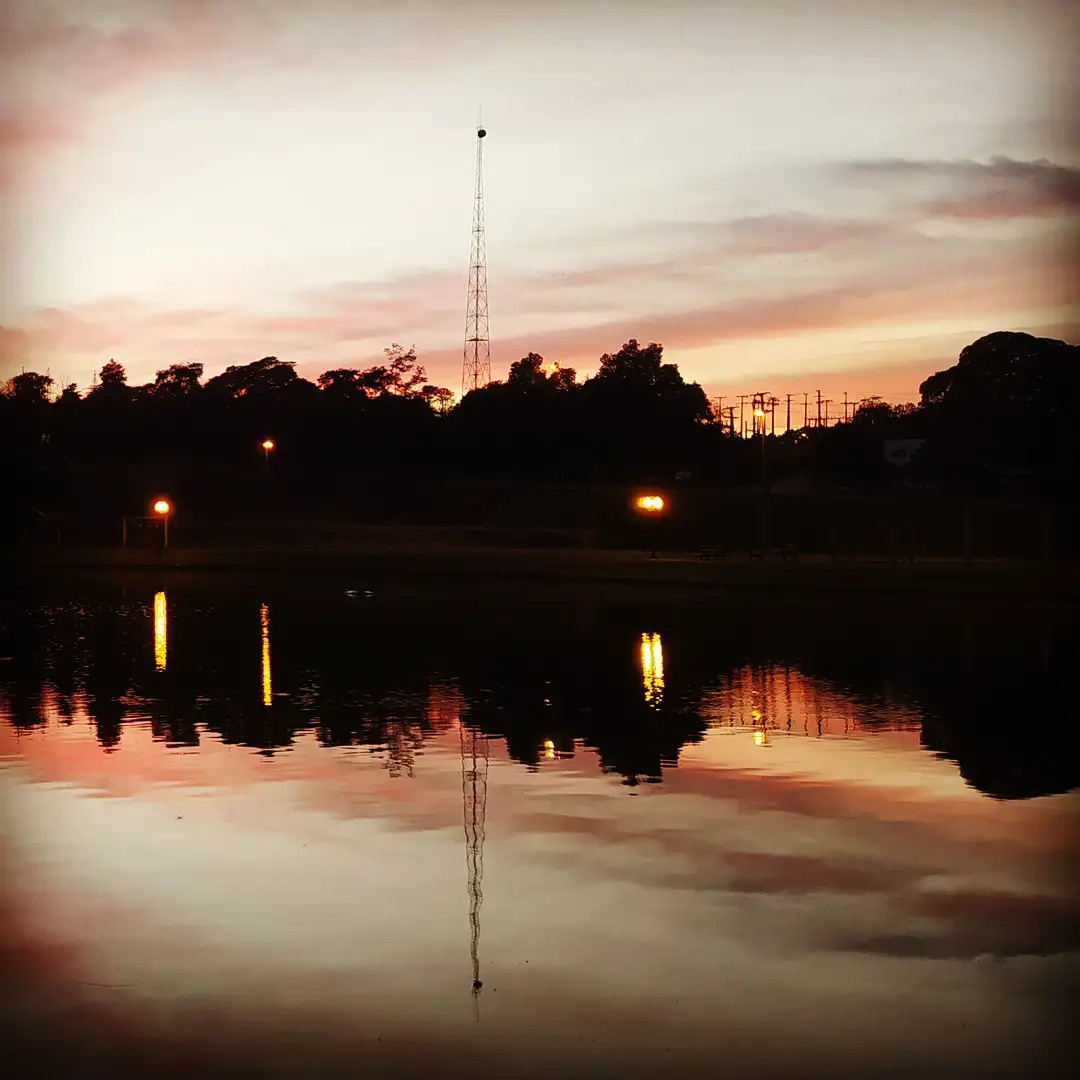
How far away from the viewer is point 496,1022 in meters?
6.68

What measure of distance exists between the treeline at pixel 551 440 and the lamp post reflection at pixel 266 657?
1838 inches

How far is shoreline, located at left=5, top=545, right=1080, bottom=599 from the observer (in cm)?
3888

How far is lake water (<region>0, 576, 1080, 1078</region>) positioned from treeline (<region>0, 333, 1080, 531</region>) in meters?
55.8

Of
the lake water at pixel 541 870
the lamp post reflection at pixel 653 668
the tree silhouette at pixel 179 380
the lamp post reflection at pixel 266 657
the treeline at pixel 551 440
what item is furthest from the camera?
the tree silhouette at pixel 179 380

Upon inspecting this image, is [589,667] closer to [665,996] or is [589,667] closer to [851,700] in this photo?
[851,700]

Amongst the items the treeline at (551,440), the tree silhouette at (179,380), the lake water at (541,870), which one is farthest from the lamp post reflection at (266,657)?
the tree silhouette at (179,380)

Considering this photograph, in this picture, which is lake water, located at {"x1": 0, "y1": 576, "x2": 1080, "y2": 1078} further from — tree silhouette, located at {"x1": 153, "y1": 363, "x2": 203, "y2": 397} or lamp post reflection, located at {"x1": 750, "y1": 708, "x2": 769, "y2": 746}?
tree silhouette, located at {"x1": 153, "y1": 363, "x2": 203, "y2": 397}

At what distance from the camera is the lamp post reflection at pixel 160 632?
2335 centimetres

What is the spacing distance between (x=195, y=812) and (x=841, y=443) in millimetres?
97776

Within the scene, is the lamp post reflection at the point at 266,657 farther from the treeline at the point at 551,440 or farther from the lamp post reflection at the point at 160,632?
the treeline at the point at 551,440

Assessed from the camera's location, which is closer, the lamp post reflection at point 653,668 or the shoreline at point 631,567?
the lamp post reflection at point 653,668

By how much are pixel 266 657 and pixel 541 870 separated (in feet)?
47.0

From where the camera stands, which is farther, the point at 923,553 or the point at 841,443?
the point at 841,443

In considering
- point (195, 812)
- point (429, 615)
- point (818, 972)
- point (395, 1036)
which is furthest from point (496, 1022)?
point (429, 615)
